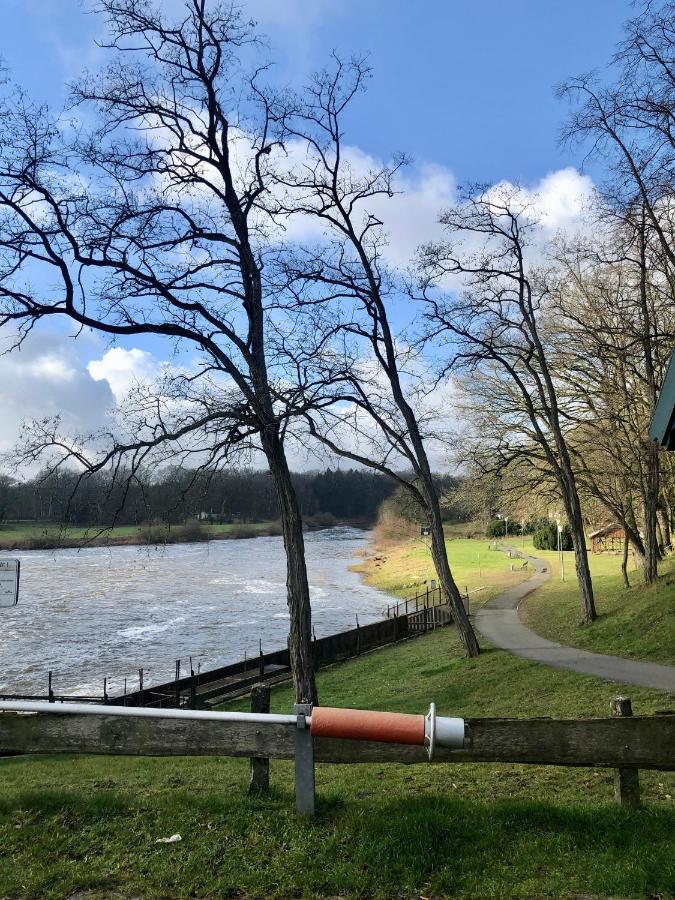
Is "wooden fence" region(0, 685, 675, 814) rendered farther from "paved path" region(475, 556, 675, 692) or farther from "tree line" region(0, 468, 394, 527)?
"paved path" region(475, 556, 675, 692)

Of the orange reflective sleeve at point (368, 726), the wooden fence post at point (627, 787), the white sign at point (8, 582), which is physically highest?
the white sign at point (8, 582)

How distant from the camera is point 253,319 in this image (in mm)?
14102

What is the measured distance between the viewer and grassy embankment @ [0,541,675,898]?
369cm

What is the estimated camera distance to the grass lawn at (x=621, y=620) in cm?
1662

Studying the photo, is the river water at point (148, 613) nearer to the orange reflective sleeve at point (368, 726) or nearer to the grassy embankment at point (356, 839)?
the grassy embankment at point (356, 839)

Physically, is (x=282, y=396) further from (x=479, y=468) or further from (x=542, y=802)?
(x=479, y=468)

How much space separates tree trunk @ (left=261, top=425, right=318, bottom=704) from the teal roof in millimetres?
7348

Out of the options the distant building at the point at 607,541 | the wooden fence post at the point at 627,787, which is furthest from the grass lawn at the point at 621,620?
the distant building at the point at 607,541

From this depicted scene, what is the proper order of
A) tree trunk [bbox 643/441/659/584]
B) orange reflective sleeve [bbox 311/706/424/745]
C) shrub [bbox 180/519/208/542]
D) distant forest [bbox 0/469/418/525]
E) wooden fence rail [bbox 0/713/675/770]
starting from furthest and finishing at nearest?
1. tree trunk [bbox 643/441/659/584]
2. shrub [bbox 180/519/208/542]
3. distant forest [bbox 0/469/418/525]
4. wooden fence rail [bbox 0/713/675/770]
5. orange reflective sleeve [bbox 311/706/424/745]

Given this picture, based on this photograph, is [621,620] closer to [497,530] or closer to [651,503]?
[651,503]

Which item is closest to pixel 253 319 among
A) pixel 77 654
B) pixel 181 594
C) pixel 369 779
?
pixel 369 779

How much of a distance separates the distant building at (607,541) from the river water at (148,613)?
663 inches

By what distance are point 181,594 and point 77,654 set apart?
642 inches

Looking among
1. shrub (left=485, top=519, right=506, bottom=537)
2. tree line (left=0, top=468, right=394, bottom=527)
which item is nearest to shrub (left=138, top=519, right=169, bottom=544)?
tree line (left=0, top=468, right=394, bottom=527)
